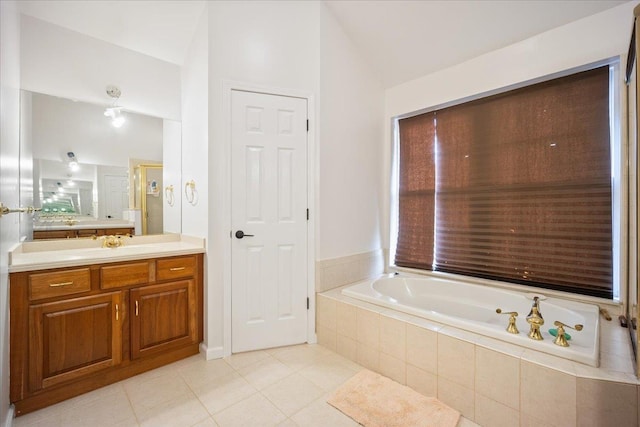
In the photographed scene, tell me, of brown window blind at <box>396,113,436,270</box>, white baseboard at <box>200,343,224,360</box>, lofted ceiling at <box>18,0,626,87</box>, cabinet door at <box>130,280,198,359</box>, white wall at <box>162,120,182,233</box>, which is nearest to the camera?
cabinet door at <box>130,280,198,359</box>

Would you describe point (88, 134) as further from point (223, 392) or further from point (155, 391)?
point (223, 392)

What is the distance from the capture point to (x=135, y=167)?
7.77ft

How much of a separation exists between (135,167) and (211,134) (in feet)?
2.72

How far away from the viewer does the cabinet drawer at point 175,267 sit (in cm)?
198

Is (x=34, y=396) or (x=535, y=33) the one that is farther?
(x=535, y=33)

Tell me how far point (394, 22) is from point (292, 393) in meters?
2.95

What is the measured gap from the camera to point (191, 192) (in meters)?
2.31

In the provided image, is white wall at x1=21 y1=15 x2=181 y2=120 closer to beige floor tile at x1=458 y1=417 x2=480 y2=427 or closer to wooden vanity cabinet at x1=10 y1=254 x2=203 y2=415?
wooden vanity cabinet at x1=10 y1=254 x2=203 y2=415

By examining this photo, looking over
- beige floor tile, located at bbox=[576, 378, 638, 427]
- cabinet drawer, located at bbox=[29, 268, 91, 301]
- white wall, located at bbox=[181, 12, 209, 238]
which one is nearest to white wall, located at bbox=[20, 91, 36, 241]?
cabinet drawer, located at bbox=[29, 268, 91, 301]

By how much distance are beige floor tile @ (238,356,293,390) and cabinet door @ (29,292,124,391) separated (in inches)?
32.8

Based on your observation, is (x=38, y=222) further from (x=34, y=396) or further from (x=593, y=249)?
(x=593, y=249)

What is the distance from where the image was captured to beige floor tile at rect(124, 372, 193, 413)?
5.31 feet

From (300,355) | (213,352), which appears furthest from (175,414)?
(300,355)

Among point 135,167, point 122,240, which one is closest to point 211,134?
point 135,167
